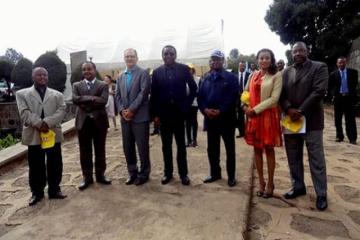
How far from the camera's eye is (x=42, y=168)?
14.4 feet

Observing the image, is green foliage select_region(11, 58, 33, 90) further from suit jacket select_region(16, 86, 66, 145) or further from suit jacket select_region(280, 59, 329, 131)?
suit jacket select_region(280, 59, 329, 131)

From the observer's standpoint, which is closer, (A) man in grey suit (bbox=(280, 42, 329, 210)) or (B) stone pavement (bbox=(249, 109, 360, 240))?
(B) stone pavement (bbox=(249, 109, 360, 240))

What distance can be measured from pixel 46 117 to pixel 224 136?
211 cm

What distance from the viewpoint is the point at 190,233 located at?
325 centimetres

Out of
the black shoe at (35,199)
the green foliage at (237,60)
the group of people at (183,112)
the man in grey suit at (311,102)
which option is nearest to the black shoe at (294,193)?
the group of people at (183,112)

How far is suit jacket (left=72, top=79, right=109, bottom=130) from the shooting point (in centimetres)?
463

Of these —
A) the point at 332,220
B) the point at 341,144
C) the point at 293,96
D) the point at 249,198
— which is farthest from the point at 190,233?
the point at 341,144

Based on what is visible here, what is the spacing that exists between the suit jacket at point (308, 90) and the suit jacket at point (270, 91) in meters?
0.12

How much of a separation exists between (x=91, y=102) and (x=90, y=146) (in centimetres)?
61

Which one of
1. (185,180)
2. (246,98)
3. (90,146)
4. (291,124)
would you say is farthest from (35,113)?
(291,124)

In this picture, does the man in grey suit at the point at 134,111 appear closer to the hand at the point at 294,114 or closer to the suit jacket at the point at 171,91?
the suit jacket at the point at 171,91

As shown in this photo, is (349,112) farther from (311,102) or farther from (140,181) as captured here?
(140,181)

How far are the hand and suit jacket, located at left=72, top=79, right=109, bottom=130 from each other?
2.25 metres

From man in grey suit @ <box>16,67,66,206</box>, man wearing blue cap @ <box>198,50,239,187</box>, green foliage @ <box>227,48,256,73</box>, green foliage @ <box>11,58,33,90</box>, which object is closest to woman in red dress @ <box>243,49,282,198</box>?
man wearing blue cap @ <box>198,50,239,187</box>
